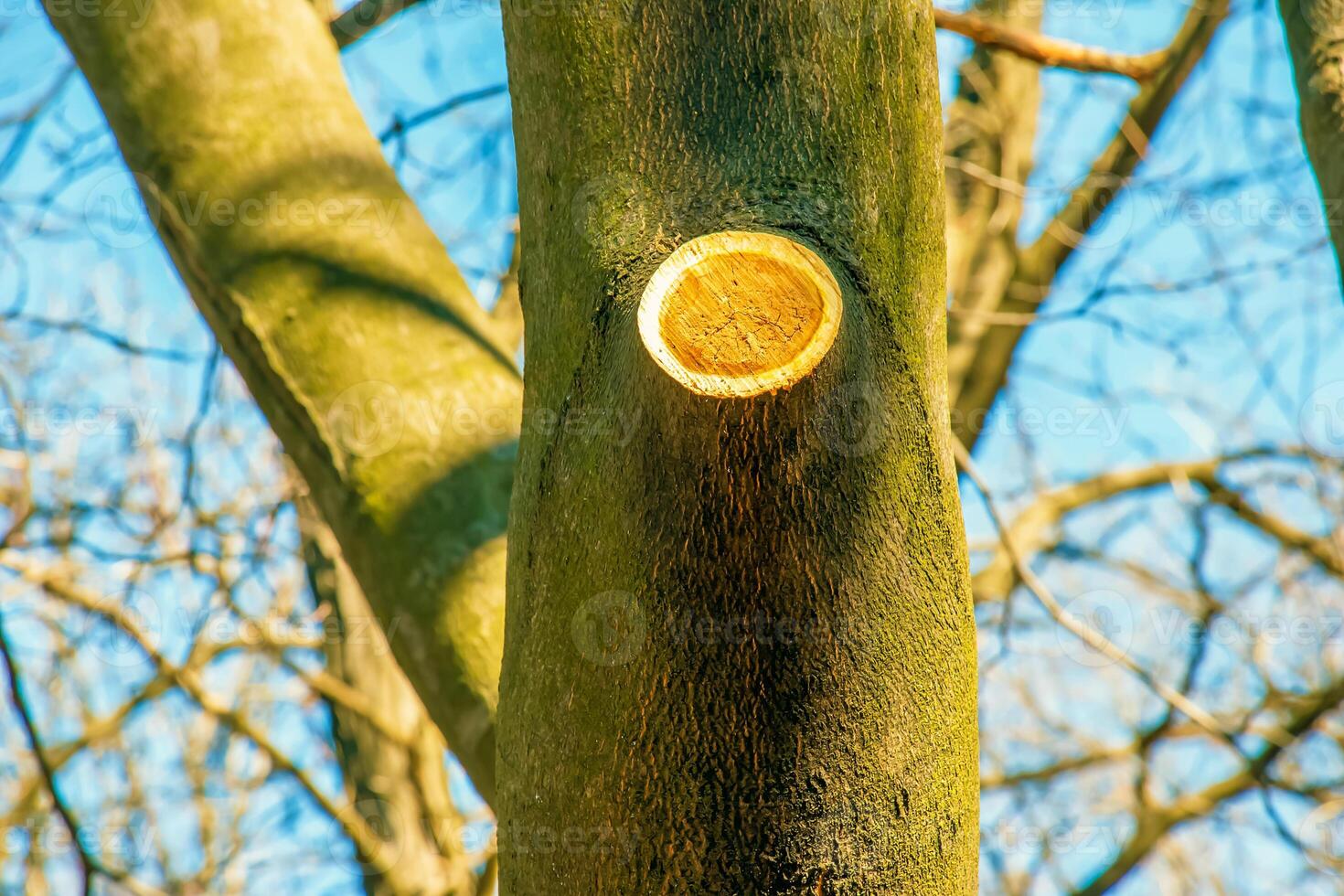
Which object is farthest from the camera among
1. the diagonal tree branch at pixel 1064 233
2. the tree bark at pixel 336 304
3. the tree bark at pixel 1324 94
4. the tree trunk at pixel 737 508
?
the diagonal tree branch at pixel 1064 233

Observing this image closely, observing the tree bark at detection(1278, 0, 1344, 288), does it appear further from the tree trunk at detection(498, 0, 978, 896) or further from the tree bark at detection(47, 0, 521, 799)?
the tree bark at detection(47, 0, 521, 799)

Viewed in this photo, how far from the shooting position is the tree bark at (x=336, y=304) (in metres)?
1.57

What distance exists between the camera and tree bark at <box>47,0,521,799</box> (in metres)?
1.57

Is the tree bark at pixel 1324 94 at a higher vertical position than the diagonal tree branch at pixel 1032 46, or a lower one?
lower

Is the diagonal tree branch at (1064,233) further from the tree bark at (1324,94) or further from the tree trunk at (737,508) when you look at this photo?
the tree trunk at (737,508)

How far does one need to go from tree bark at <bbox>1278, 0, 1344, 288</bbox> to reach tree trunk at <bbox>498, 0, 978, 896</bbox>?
91 cm

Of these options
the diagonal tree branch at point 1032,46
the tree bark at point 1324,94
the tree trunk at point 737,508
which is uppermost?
the diagonal tree branch at point 1032,46

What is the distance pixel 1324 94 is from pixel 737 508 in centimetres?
137

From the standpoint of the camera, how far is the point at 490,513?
5.17ft

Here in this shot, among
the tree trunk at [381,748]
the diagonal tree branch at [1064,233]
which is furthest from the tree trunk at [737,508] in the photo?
the tree trunk at [381,748]

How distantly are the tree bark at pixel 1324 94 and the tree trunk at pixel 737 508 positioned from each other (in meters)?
0.91

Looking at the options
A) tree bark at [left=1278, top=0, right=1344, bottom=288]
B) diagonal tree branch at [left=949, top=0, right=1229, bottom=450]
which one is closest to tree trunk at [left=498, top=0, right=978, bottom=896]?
tree bark at [left=1278, top=0, right=1344, bottom=288]

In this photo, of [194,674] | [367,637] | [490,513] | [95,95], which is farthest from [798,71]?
[194,674]

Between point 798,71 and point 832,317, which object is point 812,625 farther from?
point 798,71
